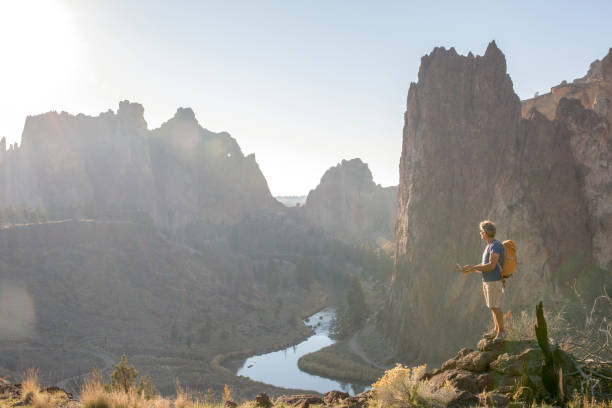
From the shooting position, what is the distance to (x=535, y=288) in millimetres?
32406

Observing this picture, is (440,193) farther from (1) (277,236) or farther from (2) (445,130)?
(1) (277,236)

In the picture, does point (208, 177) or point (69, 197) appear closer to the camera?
point (69, 197)

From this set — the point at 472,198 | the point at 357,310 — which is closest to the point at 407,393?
the point at 472,198

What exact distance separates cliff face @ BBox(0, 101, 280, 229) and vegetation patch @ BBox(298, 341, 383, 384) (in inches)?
2419

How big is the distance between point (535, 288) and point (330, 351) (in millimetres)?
25576

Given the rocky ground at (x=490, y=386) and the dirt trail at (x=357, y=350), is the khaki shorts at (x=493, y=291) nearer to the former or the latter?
the rocky ground at (x=490, y=386)

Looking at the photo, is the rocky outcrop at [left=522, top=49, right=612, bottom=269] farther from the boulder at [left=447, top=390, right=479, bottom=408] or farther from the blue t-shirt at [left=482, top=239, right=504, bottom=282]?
A: the boulder at [left=447, top=390, right=479, bottom=408]

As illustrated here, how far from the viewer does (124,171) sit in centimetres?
12781

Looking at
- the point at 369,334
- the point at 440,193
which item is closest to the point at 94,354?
the point at 369,334

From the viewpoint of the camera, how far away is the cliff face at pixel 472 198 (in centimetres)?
3312

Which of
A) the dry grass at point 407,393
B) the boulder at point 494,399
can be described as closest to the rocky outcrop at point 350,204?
the dry grass at point 407,393

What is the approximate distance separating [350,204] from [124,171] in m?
78.6

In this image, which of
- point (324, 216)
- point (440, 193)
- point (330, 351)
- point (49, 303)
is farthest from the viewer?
point (324, 216)

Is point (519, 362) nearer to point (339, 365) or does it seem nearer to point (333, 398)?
point (333, 398)
